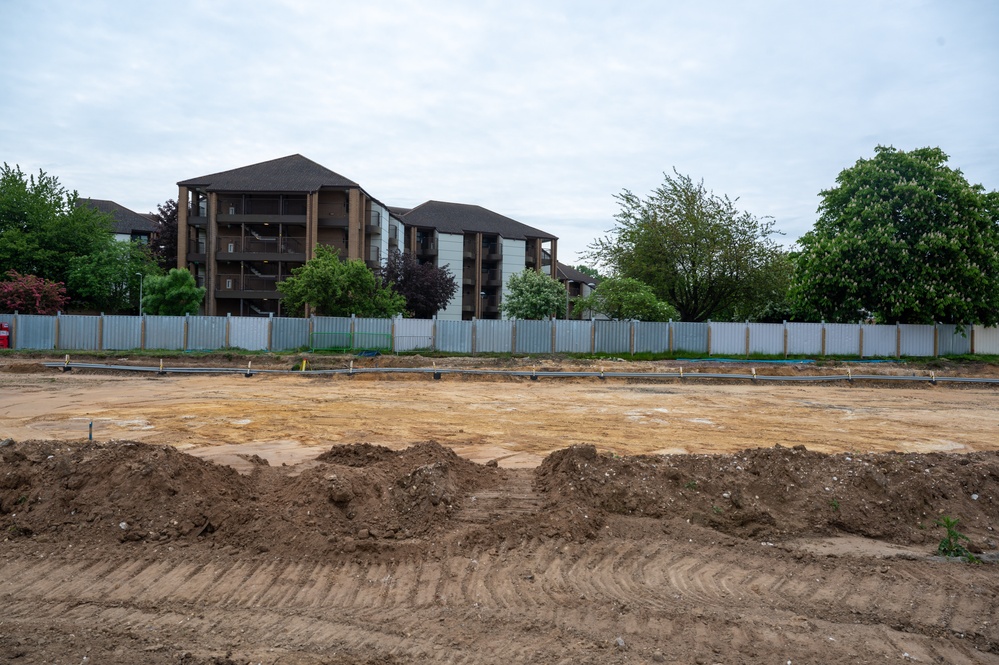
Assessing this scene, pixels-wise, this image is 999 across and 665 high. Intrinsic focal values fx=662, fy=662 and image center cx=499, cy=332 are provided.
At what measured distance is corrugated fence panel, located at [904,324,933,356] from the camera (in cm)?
3422

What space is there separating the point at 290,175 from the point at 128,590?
5157 centimetres

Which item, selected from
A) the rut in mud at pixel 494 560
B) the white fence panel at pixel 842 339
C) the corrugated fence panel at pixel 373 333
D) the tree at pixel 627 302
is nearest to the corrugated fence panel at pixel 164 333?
the corrugated fence panel at pixel 373 333

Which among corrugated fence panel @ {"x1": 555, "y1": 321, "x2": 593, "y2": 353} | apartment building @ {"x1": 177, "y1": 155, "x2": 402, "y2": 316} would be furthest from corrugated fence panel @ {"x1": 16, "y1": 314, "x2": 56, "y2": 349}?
corrugated fence panel @ {"x1": 555, "y1": 321, "x2": 593, "y2": 353}

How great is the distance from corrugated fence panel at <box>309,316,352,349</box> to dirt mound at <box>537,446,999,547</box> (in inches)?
1078

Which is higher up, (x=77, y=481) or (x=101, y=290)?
(x=101, y=290)

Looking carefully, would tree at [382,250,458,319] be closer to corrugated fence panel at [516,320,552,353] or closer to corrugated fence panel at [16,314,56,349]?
corrugated fence panel at [516,320,552,353]

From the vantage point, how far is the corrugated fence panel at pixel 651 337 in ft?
116

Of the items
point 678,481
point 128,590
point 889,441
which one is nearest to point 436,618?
point 128,590

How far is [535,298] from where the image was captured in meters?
46.2

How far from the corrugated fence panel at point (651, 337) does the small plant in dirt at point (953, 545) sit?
28768 mm

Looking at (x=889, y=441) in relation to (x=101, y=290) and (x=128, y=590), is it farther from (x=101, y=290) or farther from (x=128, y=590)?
(x=101, y=290)

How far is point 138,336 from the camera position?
3381 cm

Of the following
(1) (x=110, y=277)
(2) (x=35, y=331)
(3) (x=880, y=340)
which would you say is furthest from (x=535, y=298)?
(2) (x=35, y=331)

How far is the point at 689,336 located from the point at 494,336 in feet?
34.4
